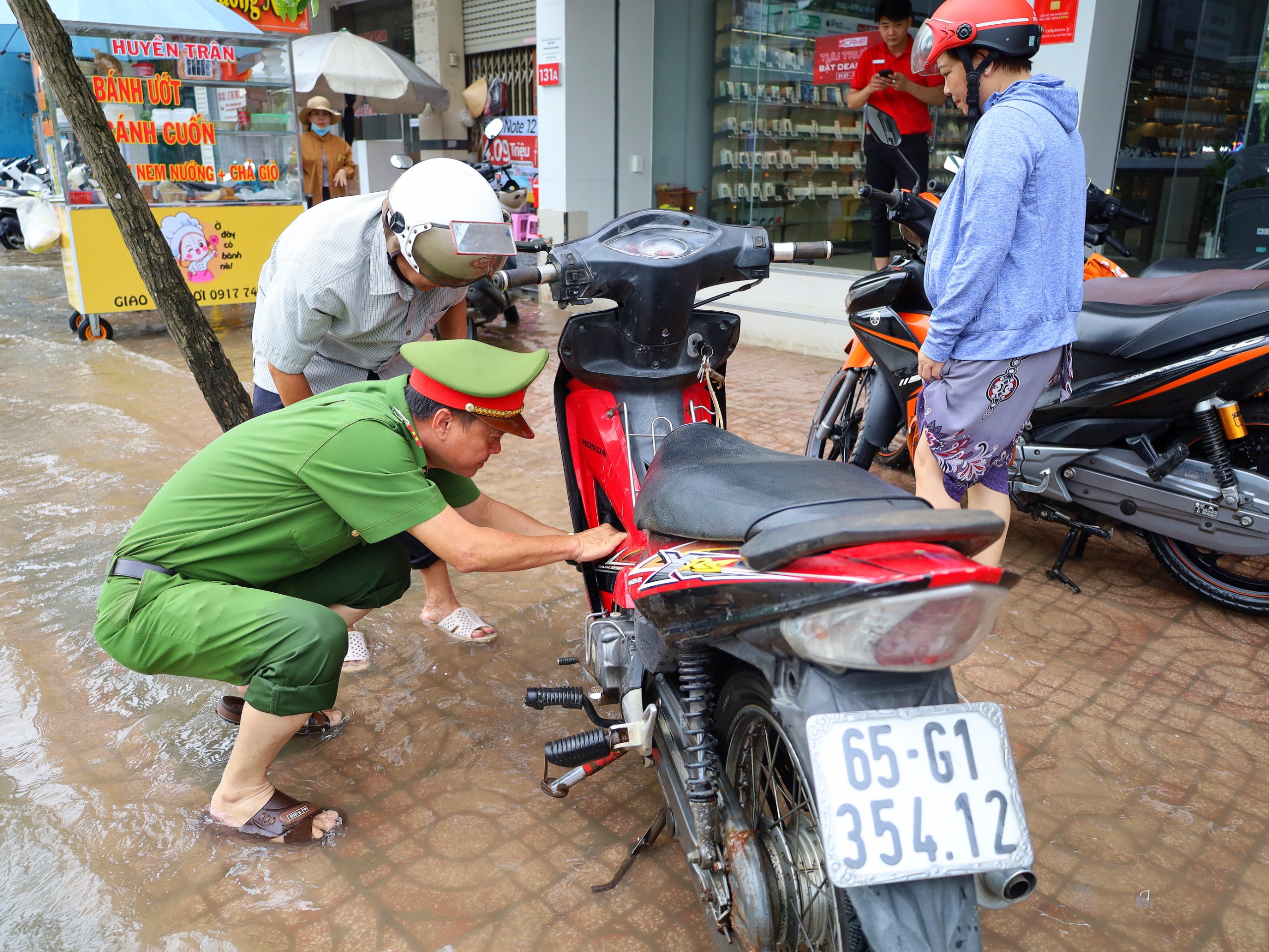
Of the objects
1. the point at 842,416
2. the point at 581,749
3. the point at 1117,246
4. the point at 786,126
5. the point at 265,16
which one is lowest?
the point at 581,749

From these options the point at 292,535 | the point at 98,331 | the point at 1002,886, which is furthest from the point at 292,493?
the point at 98,331

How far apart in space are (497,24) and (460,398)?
11343 millimetres

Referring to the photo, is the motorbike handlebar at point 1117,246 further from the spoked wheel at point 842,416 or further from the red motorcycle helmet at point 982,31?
the red motorcycle helmet at point 982,31

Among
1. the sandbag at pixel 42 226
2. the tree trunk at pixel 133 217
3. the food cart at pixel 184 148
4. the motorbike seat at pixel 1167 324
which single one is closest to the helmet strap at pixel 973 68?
the motorbike seat at pixel 1167 324

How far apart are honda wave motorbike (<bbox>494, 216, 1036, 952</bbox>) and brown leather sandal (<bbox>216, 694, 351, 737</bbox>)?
29.7 inches

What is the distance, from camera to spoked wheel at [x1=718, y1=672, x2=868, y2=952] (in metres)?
1.52

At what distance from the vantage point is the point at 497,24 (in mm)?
12086

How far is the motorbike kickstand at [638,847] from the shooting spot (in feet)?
6.99

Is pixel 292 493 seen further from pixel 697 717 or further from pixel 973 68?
pixel 973 68

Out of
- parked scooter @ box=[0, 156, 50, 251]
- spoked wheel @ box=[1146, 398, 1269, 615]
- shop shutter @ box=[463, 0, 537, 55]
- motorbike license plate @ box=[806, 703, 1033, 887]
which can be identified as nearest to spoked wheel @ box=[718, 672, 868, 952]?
motorbike license plate @ box=[806, 703, 1033, 887]

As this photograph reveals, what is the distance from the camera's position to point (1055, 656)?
3127 millimetres

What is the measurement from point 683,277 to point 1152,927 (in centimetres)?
183

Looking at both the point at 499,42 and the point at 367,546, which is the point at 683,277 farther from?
the point at 499,42

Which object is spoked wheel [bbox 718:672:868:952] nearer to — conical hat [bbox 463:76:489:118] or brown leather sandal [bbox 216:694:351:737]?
brown leather sandal [bbox 216:694:351:737]
